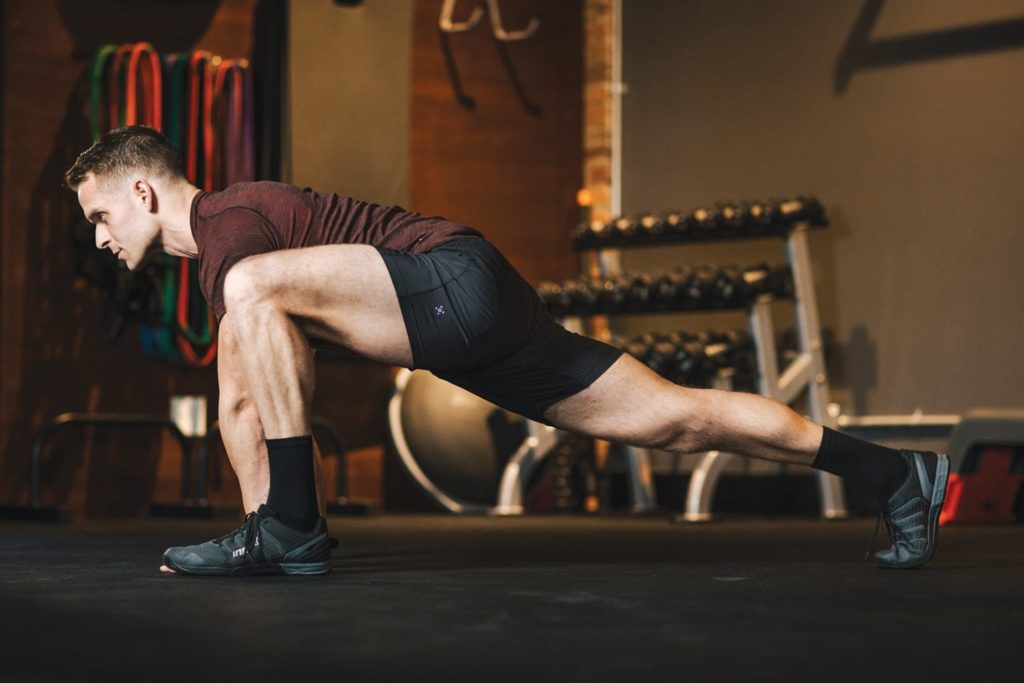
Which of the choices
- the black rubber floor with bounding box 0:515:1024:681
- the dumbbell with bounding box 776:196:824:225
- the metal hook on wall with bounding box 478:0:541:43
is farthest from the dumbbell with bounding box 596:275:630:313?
the black rubber floor with bounding box 0:515:1024:681

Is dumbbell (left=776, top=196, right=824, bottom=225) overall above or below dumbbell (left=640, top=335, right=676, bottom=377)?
above

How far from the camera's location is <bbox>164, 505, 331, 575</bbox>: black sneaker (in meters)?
2.45

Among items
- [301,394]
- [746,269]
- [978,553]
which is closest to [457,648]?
[301,394]

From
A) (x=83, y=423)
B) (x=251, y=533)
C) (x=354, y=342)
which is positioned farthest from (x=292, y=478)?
(x=83, y=423)

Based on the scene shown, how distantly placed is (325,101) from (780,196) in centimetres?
183

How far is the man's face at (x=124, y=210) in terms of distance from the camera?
8.73ft

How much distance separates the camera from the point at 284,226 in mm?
2594

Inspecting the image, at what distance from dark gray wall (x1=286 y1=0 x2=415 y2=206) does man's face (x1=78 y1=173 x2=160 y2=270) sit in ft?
9.16

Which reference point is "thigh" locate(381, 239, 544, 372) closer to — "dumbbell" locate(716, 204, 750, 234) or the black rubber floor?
the black rubber floor

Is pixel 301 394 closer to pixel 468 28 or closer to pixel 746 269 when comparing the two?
pixel 746 269

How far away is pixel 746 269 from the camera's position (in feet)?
17.4

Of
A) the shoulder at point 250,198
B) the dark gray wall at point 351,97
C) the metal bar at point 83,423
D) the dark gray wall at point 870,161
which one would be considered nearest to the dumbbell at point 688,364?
the dark gray wall at point 870,161

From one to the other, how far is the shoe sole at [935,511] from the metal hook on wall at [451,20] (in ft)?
12.2

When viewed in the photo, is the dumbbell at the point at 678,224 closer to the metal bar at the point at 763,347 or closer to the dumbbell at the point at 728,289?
the dumbbell at the point at 728,289
